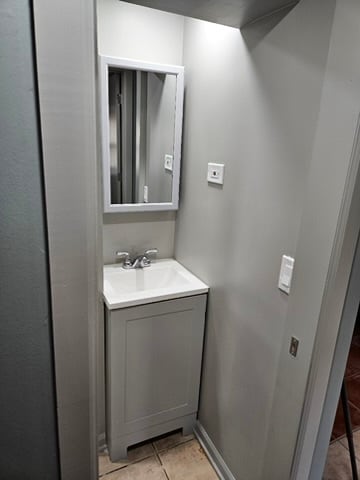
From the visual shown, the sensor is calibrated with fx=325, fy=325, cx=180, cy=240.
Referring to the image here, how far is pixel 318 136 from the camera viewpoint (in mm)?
1002

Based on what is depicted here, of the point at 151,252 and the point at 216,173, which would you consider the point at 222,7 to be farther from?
the point at 151,252

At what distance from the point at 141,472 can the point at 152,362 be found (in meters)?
0.59

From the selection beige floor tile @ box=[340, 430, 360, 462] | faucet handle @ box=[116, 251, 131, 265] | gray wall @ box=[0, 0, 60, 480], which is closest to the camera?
gray wall @ box=[0, 0, 60, 480]

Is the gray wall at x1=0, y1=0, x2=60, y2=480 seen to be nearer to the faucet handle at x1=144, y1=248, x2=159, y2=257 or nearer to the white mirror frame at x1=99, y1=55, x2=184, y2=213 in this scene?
the white mirror frame at x1=99, y1=55, x2=184, y2=213

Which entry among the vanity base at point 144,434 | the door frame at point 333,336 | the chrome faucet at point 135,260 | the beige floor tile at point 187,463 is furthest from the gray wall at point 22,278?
the chrome faucet at point 135,260

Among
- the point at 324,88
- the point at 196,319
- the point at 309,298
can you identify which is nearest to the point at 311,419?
the point at 309,298

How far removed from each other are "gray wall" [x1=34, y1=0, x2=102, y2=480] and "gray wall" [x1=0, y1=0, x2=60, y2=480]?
0.02 meters

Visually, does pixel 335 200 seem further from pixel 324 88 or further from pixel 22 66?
pixel 22 66

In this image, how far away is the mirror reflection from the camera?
A: 5.82 feet

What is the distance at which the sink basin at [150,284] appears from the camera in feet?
5.25

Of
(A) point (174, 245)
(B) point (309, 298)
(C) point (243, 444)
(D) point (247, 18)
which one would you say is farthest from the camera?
(A) point (174, 245)

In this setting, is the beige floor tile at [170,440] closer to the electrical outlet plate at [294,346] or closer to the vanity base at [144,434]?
the vanity base at [144,434]

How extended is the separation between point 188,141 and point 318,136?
37.9 inches

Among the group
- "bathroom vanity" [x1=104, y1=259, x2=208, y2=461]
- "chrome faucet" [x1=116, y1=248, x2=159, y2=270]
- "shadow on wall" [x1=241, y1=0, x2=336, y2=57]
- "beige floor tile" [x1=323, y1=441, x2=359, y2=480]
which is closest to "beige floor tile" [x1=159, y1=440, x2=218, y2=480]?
"bathroom vanity" [x1=104, y1=259, x2=208, y2=461]
